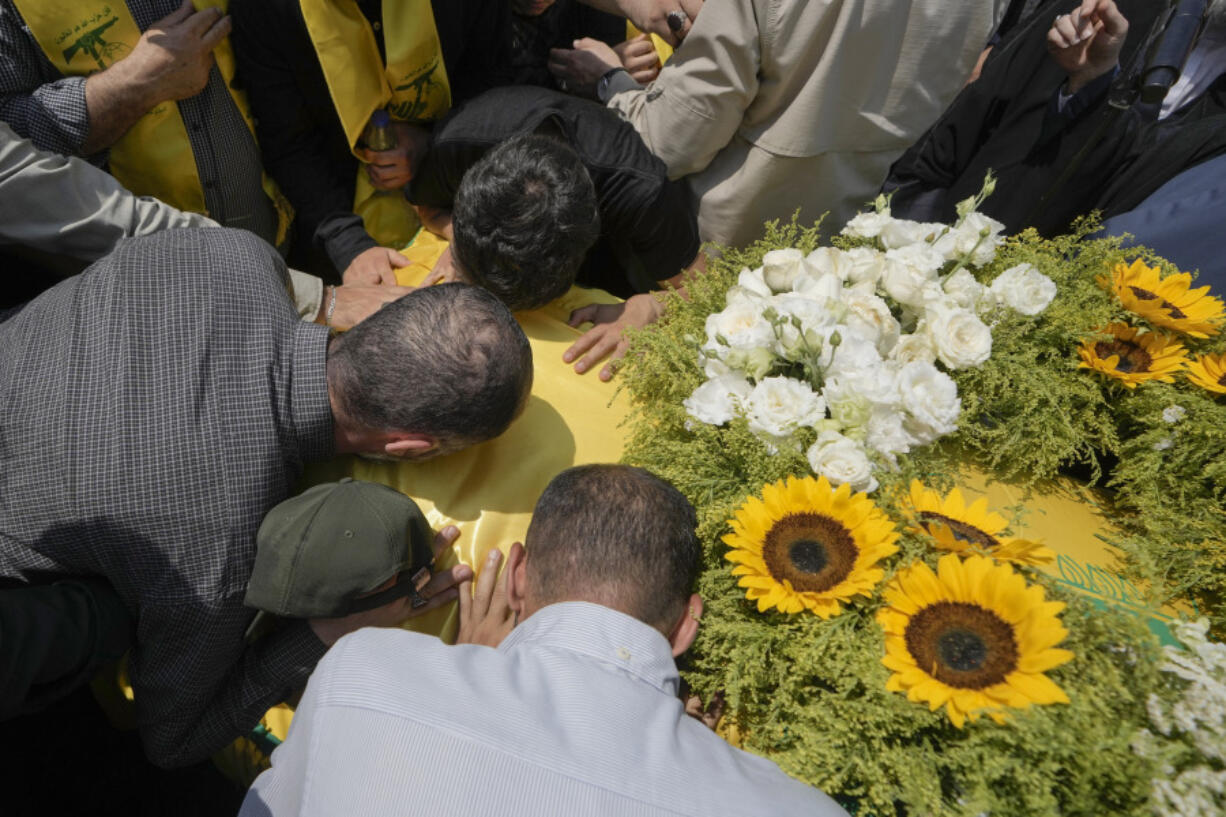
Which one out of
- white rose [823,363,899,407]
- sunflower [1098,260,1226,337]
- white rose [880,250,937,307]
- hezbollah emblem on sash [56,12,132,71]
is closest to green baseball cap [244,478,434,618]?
white rose [823,363,899,407]

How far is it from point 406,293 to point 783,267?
3.38 ft

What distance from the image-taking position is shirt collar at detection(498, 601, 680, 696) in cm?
110

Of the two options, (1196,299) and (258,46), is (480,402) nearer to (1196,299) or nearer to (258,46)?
(258,46)

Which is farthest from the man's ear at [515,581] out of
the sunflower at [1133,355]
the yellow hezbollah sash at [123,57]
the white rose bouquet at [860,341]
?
the yellow hezbollah sash at [123,57]

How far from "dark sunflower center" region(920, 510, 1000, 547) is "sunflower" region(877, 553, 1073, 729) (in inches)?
1.8

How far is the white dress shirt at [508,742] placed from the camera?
0.89 m

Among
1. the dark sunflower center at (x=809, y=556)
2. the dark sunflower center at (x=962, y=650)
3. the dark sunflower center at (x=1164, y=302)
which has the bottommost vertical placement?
the dark sunflower center at (x=962, y=650)

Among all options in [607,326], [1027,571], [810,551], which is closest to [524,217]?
[607,326]

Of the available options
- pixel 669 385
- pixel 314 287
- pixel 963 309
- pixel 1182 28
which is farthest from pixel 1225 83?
pixel 314 287

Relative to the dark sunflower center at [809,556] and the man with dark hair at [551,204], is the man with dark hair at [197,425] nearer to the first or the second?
the man with dark hair at [551,204]

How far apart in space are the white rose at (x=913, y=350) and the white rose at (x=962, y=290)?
0.12 meters

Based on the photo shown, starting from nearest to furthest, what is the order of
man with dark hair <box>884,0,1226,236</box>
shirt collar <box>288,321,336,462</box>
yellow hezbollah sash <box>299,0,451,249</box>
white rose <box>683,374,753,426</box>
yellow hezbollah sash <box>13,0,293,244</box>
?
white rose <box>683,374,753,426</box> < shirt collar <box>288,321,336,462</box> < yellow hezbollah sash <box>13,0,293,244</box> < yellow hezbollah sash <box>299,0,451,249</box> < man with dark hair <box>884,0,1226,236</box>

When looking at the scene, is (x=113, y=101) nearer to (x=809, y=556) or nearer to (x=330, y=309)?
(x=330, y=309)

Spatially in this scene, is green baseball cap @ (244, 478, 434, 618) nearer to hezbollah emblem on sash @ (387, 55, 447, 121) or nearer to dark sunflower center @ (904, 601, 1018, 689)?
dark sunflower center @ (904, 601, 1018, 689)
